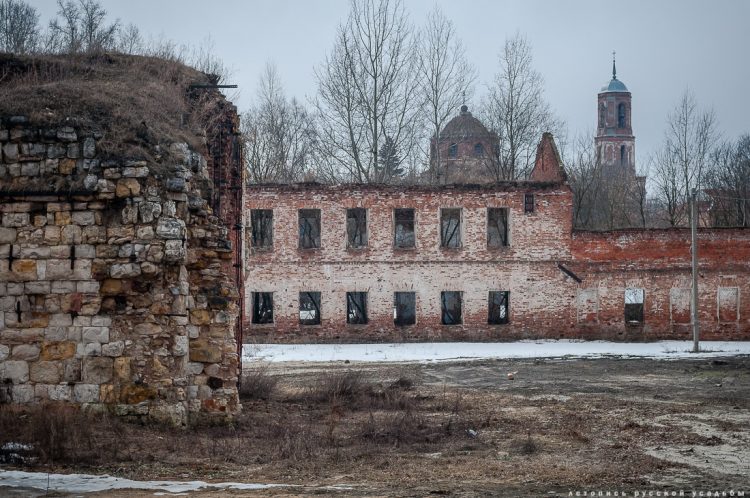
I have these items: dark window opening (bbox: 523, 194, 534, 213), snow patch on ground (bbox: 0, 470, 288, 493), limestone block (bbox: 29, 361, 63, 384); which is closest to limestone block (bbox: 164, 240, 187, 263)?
limestone block (bbox: 29, 361, 63, 384)

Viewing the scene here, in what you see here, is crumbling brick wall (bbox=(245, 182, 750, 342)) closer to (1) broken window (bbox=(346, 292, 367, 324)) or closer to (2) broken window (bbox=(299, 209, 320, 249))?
(1) broken window (bbox=(346, 292, 367, 324))

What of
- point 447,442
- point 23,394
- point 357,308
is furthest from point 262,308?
point 23,394

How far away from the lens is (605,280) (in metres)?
33.4

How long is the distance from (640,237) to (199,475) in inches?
1072

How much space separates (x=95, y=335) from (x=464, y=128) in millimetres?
47213

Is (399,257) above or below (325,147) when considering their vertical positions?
below

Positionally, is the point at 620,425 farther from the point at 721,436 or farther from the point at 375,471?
the point at 375,471

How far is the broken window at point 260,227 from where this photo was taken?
3475 cm

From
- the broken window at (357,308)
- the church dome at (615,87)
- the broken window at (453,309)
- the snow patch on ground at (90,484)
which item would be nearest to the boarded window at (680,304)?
the broken window at (453,309)

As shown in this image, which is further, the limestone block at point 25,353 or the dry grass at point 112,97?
the dry grass at point 112,97

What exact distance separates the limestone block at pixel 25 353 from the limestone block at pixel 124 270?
134 centimetres

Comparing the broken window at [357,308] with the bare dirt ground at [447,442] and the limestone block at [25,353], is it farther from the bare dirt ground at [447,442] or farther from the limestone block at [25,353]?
the limestone block at [25,353]

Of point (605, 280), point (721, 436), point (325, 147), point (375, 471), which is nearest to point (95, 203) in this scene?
point (375, 471)

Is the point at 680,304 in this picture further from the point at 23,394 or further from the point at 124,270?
the point at 23,394
